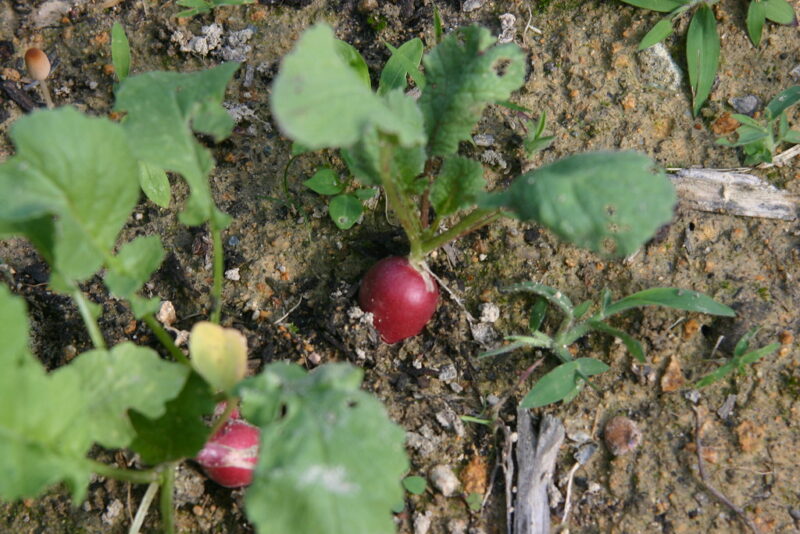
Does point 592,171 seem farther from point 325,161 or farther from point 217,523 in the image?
point 217,523

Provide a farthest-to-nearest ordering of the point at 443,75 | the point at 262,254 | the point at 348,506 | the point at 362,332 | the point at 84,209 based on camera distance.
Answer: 1. the point at 262,254
2. the point at 362,332
3. the point at 443,75
4. the point at 84,209
5. the point at 348,506

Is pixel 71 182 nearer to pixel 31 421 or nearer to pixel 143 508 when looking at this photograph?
pixel 31 421

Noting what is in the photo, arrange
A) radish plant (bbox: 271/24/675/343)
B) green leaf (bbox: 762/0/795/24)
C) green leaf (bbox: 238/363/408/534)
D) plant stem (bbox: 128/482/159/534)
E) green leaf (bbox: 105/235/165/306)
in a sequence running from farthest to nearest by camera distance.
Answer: green leaf (bbox: 762/0/795/24)
plant stem (bbox: 128/482/159/534)
green leaf (bbox: 105/235/165/306)
radish plant (bbox: 271/24/675/343)
green leaf (bbox: 238/363/408/534)

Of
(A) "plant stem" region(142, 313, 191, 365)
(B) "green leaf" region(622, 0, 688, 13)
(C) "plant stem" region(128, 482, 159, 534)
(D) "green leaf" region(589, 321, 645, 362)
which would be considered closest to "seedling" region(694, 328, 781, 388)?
(D) "green leaf" region(589, 321, 645, 362)

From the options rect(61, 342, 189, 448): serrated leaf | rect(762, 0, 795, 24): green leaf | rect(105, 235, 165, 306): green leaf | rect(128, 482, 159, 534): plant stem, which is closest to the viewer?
rect(61, 342, 189, 448): serrated leaf

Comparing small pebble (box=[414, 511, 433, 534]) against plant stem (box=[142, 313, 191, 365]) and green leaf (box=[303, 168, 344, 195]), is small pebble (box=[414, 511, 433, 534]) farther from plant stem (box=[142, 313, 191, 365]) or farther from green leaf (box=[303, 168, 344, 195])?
green leaf (box=[303, 168, 344, 195])

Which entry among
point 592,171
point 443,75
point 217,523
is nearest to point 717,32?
point 443,75

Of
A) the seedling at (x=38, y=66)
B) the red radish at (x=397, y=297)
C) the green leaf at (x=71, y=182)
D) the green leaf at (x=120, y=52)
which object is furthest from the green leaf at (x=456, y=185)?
the seedling at (x=38, y=66)
